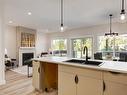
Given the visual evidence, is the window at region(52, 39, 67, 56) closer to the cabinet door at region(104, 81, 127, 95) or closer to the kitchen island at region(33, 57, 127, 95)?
the kitchen island at region(33, 57, 127, 95)

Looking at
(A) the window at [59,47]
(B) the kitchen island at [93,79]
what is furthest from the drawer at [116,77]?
(A) the window at [59,47]

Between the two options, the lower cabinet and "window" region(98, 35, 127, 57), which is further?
"window" region(98, 35, 127, 57)

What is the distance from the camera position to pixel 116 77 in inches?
69.9

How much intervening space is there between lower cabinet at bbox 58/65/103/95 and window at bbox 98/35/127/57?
4643 millimetres

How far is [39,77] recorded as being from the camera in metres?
3.18

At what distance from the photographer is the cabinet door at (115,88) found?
A: 5.66 feet

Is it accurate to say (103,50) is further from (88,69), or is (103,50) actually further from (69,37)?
(88,69)

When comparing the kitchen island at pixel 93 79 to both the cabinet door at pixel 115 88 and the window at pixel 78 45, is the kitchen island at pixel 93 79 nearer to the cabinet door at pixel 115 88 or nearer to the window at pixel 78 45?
the cabinet door at pixel 115 88

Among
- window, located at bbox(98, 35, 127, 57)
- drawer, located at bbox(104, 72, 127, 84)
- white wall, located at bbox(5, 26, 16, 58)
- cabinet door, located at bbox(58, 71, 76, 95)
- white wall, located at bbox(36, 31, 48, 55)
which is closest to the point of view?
drawer, located at bbox(104, 72, 127, 84)

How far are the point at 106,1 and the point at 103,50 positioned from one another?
394 cm

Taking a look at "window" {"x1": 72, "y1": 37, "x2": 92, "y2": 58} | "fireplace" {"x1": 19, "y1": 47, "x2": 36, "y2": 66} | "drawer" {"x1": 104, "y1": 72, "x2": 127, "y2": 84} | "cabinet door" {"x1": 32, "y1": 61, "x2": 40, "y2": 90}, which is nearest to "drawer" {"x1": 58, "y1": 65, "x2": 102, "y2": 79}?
"drawer" {"x1": 104, "y1": 72, "x2": 127, "y2": 84}

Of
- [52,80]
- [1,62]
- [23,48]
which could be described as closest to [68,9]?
[52,80]

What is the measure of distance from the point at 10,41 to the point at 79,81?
6845mm

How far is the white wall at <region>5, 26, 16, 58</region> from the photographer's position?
7.61 metres
